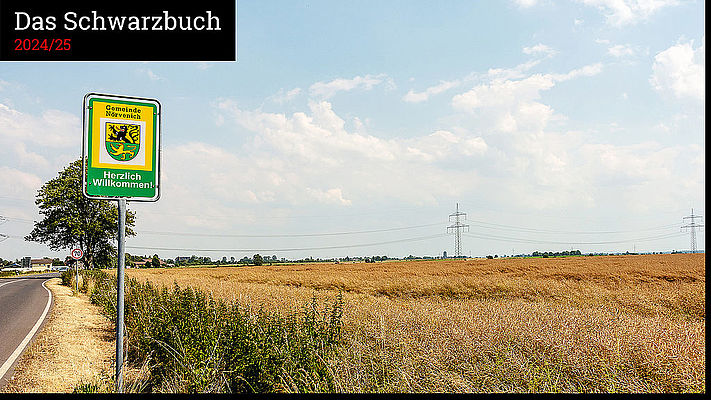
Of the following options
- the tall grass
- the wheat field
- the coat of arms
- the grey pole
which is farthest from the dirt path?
the wheat field

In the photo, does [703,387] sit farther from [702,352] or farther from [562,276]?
[562,276]

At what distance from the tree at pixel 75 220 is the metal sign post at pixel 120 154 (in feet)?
147

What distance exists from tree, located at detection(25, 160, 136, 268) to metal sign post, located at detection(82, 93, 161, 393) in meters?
44.9

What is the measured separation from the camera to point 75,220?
44594mm

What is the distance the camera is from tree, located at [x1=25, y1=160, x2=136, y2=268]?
148ft

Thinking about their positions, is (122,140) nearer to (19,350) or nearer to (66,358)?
(66,358)

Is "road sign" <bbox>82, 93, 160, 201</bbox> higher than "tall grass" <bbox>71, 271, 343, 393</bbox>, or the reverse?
"road sign" <bbox>82, 93, 160, 201</bbox>

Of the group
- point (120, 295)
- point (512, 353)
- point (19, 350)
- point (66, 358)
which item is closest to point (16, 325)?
point (19, 350)

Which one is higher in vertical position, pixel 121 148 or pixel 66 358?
pixel 121 148

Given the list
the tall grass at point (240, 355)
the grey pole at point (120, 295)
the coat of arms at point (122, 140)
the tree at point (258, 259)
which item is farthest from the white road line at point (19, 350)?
the tree at point (258, 259)

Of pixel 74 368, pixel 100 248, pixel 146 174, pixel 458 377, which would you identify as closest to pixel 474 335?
pixel 458 377

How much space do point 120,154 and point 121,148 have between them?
0.05 meters

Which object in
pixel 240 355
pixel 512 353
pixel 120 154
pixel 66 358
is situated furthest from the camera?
pixel 66 358

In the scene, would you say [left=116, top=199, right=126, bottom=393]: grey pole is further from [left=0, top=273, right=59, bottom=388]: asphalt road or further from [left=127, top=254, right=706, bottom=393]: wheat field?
[left=0, top=273, right=59, bottom=388]: asphalt road
